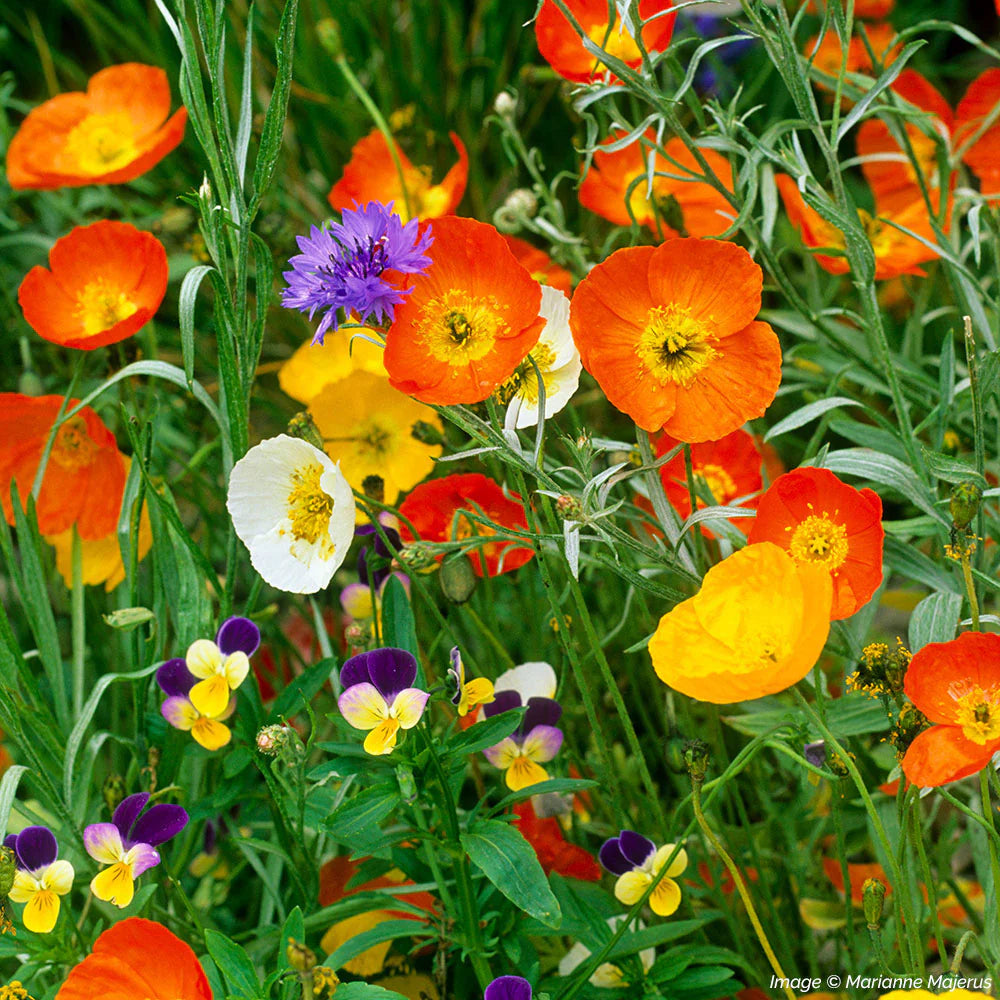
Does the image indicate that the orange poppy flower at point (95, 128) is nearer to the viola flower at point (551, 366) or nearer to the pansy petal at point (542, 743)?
the viola flower at point (551, 366)

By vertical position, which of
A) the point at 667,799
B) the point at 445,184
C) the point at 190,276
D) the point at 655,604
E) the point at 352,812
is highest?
the point at 190,276

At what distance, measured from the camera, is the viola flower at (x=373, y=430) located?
1167 millimetres

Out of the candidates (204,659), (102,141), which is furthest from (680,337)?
(102,141)

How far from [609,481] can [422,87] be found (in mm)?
1196

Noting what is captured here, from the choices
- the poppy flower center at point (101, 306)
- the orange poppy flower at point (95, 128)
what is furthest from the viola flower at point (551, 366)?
the orange poppy flower at point (95, 128)

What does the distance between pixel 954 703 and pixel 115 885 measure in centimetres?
59

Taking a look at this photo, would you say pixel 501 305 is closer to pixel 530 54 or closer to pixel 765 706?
pixel 765 706

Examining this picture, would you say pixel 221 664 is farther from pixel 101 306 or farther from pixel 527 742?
pixel 101 306

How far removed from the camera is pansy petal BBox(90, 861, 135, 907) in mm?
780

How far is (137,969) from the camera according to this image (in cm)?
76

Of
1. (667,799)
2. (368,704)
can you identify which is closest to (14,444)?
(368,704)

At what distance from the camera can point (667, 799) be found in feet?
3.95

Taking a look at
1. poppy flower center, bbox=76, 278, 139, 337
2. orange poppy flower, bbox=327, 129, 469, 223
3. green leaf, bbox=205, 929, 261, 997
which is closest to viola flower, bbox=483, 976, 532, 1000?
green leaf, bbox=205, 929, 261, 997

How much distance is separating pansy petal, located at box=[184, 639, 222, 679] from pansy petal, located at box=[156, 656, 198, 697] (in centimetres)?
3
